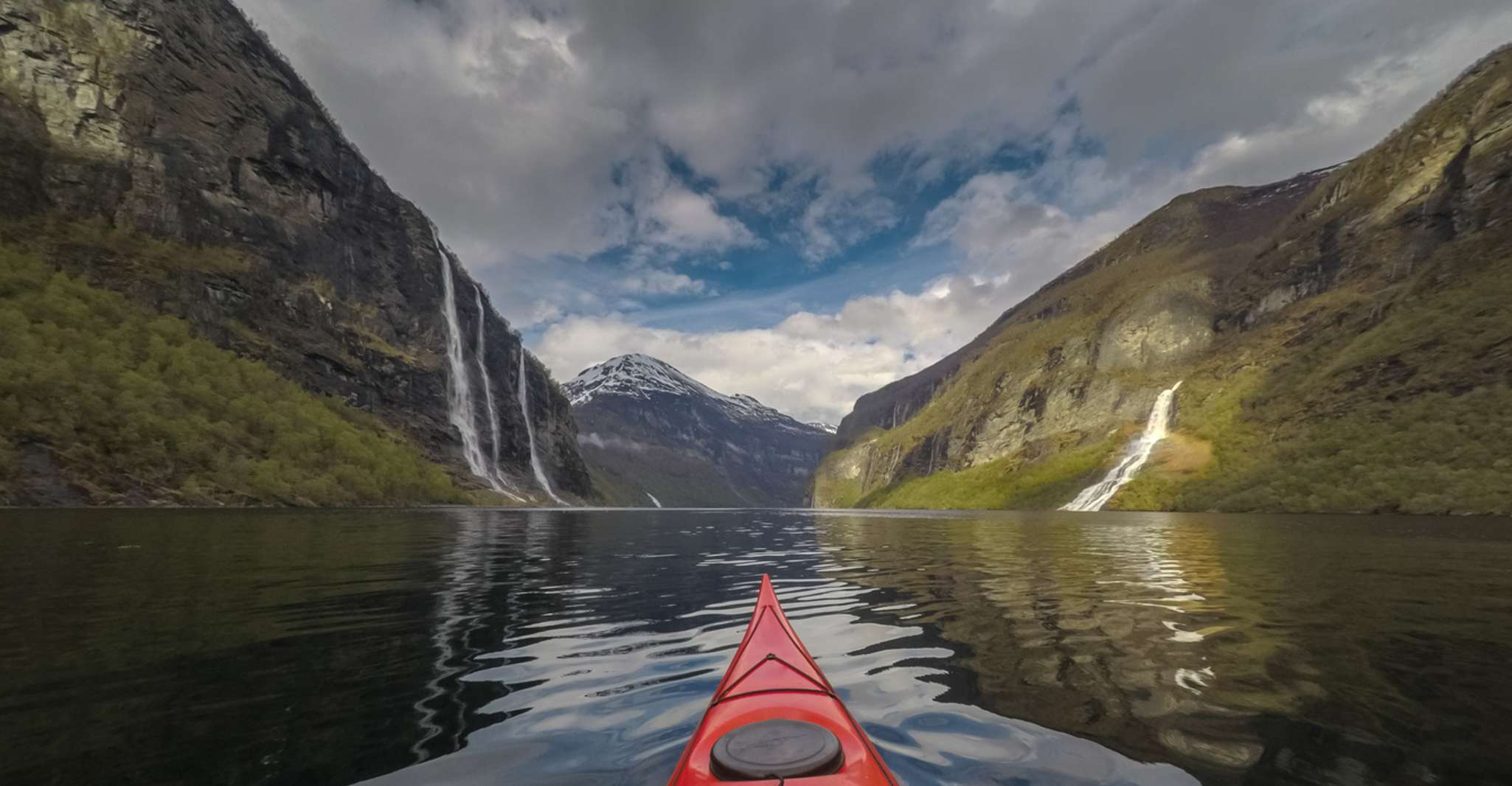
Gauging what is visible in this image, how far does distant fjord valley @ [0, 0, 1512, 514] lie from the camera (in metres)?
55.2

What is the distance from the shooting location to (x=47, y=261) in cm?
6544

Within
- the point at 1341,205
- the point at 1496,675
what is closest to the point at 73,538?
the point at 1496,675

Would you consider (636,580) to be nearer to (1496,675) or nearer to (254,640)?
(254,640)

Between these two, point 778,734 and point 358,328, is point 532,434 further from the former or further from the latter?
point 778,734

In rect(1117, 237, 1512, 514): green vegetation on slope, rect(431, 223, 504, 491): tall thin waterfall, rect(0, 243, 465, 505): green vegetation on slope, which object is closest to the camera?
rect(0, 243, 465, 505): green vegetation on slope

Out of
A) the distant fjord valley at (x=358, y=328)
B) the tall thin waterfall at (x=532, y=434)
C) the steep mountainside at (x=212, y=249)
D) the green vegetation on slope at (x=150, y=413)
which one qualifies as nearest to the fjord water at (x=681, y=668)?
the green vegetation on slope at (x=150, y=413)

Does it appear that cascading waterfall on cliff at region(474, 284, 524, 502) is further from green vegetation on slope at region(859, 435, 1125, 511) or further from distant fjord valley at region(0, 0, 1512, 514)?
green vegetation on slope at region(859, 435, 1125, 511)

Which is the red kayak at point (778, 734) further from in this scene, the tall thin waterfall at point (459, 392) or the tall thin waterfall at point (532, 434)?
the tall thin waterfall at point (532, 434)

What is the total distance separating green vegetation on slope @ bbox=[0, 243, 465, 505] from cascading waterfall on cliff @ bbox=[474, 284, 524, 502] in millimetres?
39379

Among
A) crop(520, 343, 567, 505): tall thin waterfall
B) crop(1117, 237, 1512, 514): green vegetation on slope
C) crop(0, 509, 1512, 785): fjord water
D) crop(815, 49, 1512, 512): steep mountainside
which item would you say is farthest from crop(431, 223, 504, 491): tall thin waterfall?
crop(1117, 237, 1512, 514): green vegetation on slope

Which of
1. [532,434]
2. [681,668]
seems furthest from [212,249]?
[681,668]

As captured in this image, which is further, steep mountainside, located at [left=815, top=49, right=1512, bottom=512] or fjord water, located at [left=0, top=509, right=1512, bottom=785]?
steep mountainside, located at [left=815, top=49, right=1512, bottom=512]

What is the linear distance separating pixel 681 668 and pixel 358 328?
4687 inches

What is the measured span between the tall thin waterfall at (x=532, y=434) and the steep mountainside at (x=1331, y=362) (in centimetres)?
10817
